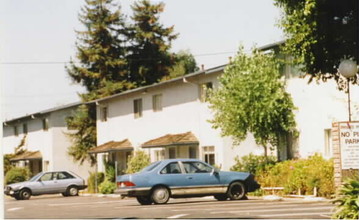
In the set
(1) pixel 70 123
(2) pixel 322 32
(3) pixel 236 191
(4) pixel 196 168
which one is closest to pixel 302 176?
(3) pixel 236 191

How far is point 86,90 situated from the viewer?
60375 millimetres

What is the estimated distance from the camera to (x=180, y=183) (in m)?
25.0

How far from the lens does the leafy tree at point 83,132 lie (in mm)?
52903

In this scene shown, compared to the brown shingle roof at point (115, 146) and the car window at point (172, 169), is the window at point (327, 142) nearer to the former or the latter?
the car window at point (172, 169)

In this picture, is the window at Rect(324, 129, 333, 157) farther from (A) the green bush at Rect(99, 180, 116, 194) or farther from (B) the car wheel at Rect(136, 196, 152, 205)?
(A) the green bush at Rect(99, 180, 116, 194)

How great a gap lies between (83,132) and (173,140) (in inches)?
710

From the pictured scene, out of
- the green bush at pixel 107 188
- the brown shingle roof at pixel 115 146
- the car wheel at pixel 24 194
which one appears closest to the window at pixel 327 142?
the green bush at pixel 107 188

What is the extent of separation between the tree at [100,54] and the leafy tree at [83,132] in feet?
15.2

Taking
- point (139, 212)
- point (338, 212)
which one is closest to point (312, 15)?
point (338, 212)

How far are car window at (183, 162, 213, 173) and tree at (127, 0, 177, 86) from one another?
3550 cm

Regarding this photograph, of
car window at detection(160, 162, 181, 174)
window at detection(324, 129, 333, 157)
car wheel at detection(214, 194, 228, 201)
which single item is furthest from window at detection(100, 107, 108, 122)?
car window at detection(160, 162, 181, 174)

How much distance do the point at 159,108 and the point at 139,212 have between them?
2066 cm

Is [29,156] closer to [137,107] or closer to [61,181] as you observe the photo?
[137,107]

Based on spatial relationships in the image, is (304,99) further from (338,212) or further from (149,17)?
(149,17)
